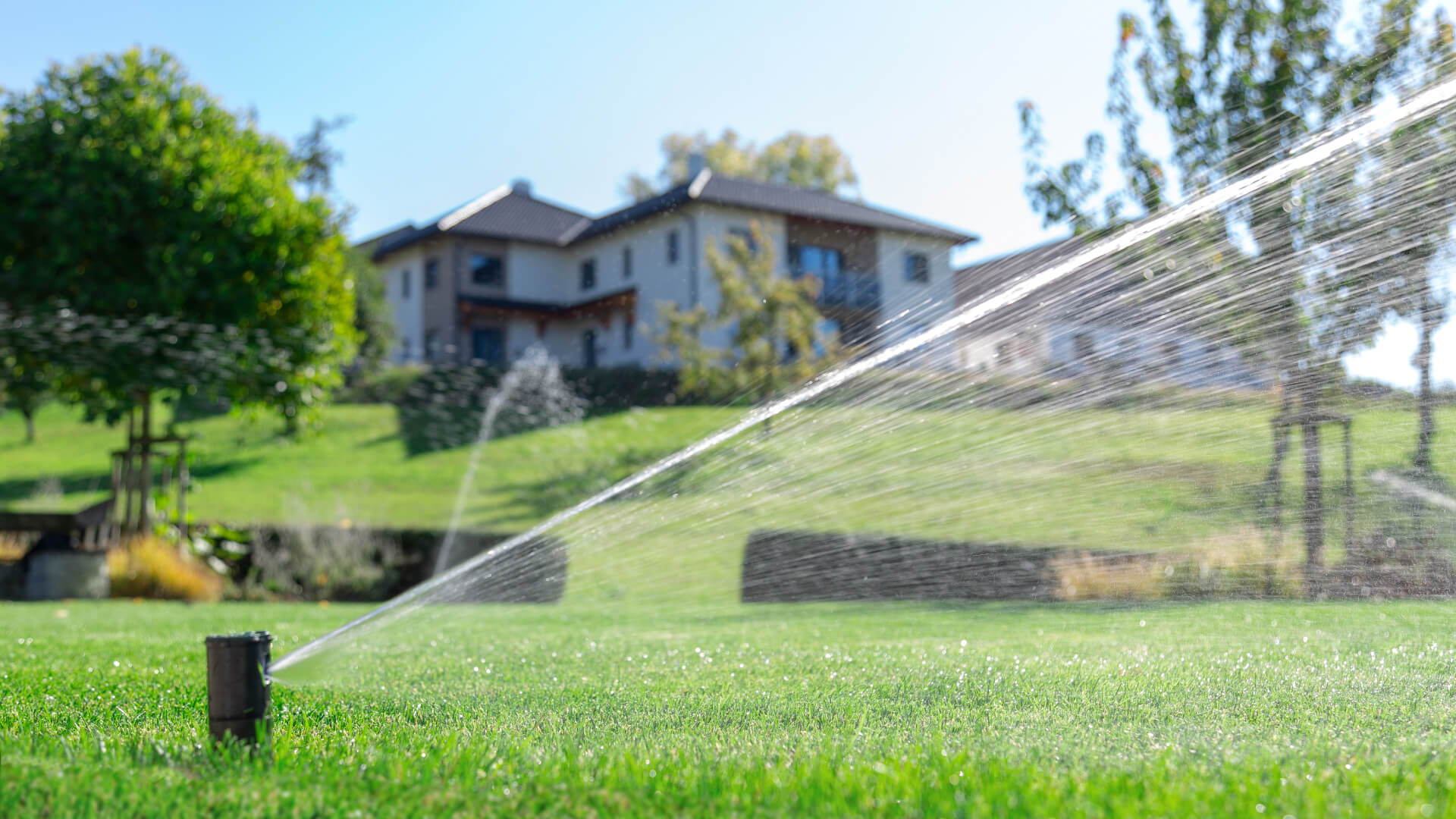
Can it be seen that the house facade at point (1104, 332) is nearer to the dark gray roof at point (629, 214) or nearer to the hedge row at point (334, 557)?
the hedge row at point (334, 557)

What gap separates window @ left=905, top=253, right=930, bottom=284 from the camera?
2920 cm

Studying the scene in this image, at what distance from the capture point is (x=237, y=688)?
282 centimetres

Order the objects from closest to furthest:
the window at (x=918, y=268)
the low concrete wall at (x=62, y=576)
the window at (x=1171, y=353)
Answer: the window at (x=1171, y=353), the low concrete wall at (x=62, y=576), the window at (x=918, y=268)

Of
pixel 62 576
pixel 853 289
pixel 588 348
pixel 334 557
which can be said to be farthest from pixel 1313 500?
pixel 588 348

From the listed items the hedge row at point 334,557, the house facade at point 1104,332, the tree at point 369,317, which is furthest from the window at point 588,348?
the house facade at point 1104,332

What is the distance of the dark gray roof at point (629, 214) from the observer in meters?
30.2

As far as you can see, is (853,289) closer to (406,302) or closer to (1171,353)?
(406,302)

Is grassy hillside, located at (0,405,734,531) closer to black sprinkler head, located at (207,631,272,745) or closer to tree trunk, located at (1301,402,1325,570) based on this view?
tree trunk, located at (1301,402,1325,570)

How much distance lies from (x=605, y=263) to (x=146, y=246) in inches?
884

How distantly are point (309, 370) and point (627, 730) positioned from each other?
1114cm

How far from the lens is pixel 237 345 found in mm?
12805

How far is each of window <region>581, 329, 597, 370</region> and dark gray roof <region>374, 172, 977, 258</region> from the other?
110 inches

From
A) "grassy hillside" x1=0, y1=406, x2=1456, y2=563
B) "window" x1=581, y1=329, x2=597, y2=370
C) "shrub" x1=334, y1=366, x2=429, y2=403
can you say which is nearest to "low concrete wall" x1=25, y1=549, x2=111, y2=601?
"grassy hillside" x1=0, y1=406, x2=1456, y2=563

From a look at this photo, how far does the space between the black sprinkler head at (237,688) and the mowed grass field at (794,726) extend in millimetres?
78
